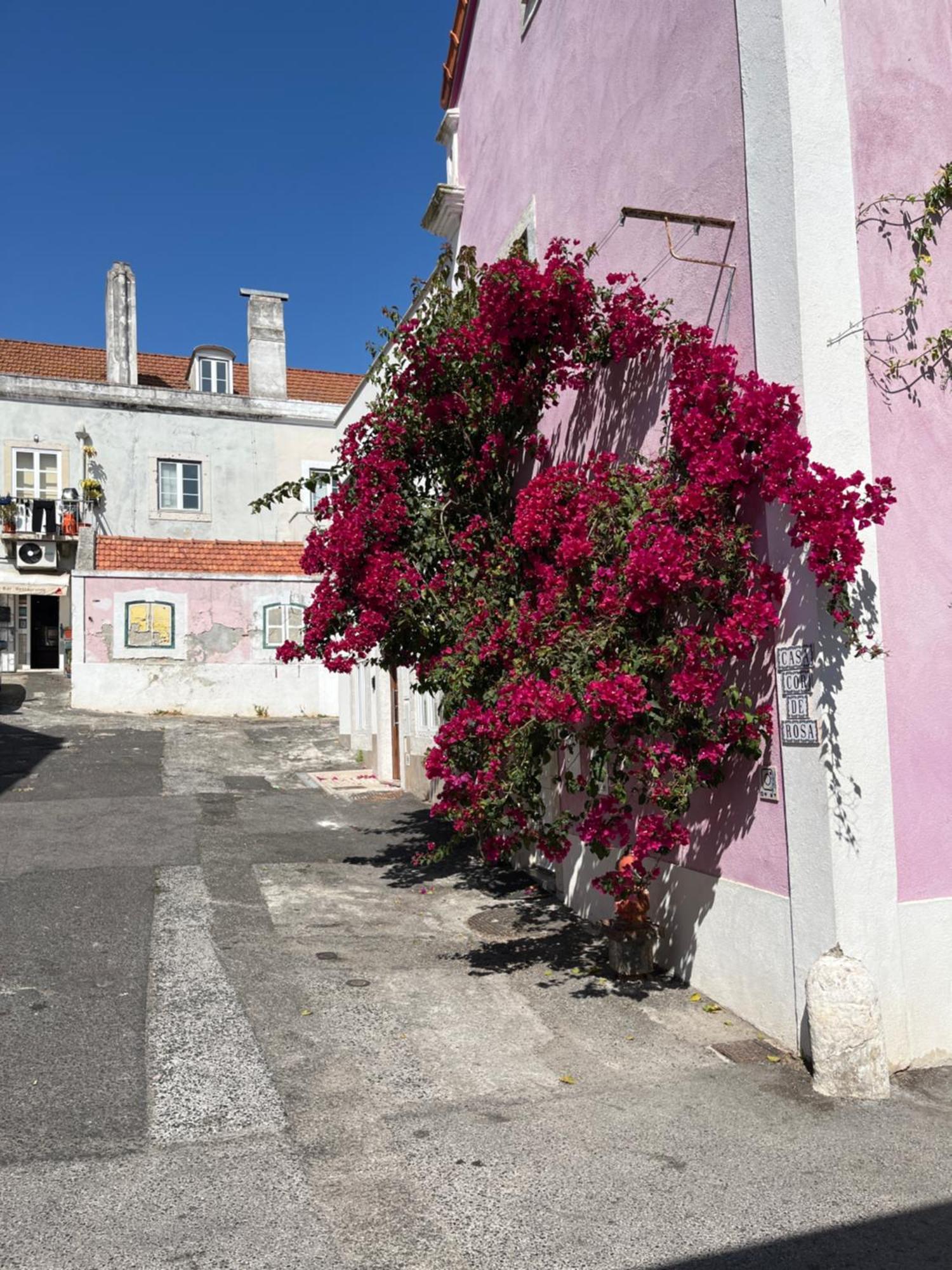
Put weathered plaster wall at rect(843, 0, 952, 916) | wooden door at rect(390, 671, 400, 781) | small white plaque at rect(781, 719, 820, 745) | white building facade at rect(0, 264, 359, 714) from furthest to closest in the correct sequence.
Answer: white building facade at rect(0, 264, 359, 714) < wooden door at rect(390, 671, 400, 781) < weathered plaster wall at rect(843, 0, 952, 916) < small white plaque at rect(781, 719, 820, 745)

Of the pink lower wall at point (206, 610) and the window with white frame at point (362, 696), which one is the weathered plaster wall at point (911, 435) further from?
the pink lower wall at point (206, 610)

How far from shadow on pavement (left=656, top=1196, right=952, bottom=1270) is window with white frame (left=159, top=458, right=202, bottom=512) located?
24.5 m

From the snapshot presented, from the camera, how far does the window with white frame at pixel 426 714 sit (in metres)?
13.3

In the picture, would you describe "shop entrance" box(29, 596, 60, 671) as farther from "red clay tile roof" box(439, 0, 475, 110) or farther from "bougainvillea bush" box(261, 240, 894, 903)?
"bougainvillea bush" box(261, 240, 894, 903)

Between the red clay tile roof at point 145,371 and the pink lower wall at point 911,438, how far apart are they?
22.2 metres

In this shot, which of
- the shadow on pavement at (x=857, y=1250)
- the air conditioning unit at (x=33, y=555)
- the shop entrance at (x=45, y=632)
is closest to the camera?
the shadow on pavement at (x=857, y=1250)

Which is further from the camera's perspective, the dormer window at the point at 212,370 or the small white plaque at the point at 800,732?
the dormer window at the point at 212,370

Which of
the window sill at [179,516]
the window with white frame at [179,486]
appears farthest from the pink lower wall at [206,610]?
the window with white frame at [179,486]

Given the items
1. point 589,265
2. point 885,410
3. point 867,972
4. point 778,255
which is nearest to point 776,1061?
point 867,972

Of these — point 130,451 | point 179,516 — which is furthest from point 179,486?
point 130,451

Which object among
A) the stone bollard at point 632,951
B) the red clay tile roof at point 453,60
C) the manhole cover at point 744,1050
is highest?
the red clay tile roof at point 453,60

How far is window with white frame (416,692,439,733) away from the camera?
13.3 metres

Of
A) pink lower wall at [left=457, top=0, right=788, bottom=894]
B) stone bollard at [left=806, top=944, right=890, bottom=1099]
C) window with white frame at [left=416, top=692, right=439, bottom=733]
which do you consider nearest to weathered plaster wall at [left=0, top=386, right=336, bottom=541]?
window with white frame at [left=416, top=692, right=439, bottom=733]

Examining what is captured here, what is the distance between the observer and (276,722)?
2059cm
